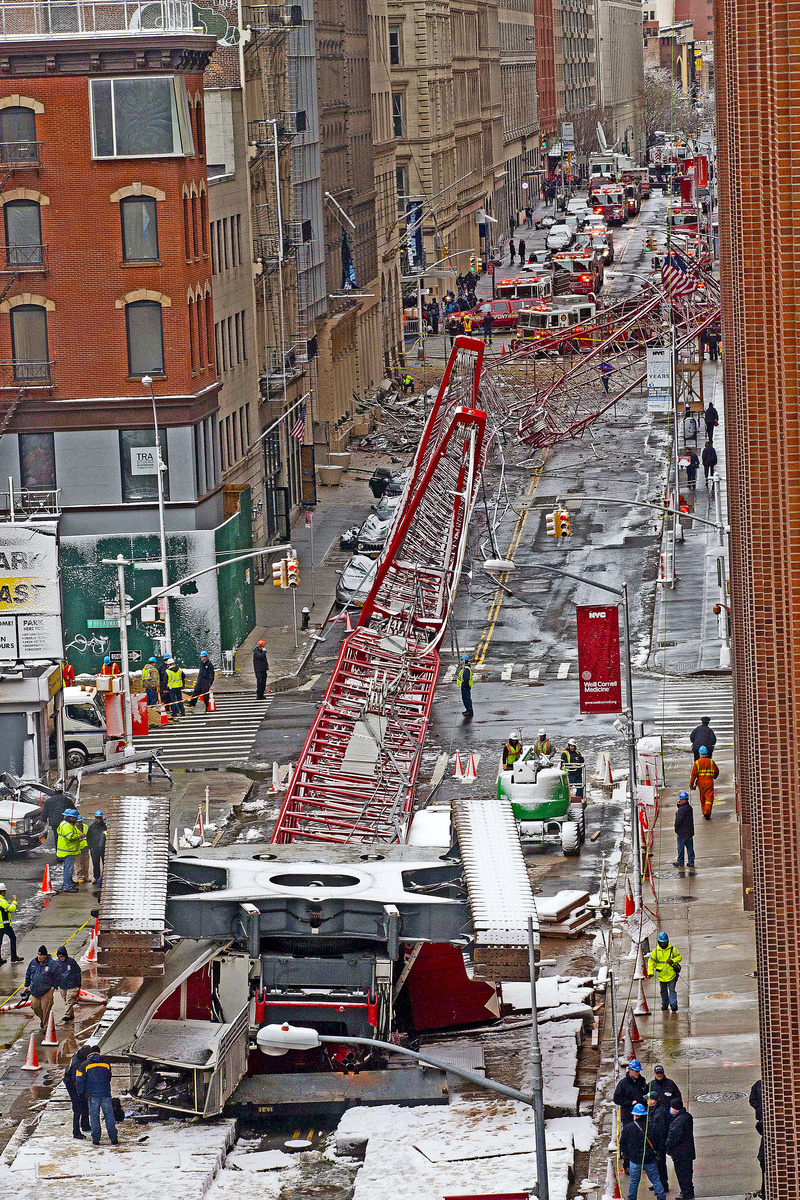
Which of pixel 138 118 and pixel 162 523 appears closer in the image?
pixel 162 523

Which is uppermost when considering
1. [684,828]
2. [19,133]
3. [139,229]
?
[19,133]

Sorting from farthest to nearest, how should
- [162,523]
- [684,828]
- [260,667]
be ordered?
[162,523] → [260,667] → [684,828]

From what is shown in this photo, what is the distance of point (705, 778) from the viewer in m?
44.7

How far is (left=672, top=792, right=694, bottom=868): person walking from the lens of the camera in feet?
135

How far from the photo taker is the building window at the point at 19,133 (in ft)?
202

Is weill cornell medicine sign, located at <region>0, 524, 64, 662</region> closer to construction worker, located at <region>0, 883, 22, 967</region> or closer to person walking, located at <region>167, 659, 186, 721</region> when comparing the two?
person walking, located at <region>167, 659, 186, 721</region>

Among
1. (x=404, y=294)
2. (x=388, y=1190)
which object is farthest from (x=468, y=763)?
(x=404, y=294)

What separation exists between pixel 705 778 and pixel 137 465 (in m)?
23.7

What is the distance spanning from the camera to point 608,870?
141 ft

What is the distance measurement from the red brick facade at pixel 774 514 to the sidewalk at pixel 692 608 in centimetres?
3188

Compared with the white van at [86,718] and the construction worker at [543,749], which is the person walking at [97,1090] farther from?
the white van at [86,718]

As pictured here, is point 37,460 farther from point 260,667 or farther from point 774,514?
point 774,514

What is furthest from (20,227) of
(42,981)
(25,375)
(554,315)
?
(554,315)

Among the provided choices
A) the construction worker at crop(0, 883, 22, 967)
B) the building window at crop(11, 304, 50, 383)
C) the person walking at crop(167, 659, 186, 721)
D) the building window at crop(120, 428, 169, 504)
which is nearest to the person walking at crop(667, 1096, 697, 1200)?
the construction worker at crop(0, 883, 22, 967)
